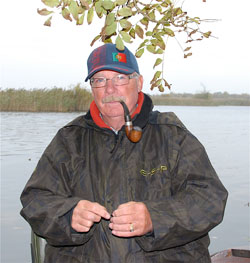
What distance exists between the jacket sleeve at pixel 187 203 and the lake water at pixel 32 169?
17.2 ft

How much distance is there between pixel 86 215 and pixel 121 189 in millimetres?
265

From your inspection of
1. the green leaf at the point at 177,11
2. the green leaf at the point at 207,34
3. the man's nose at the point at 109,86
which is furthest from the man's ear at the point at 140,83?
the green leaf at the point at 207,34

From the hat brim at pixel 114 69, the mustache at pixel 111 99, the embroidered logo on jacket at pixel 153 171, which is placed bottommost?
the embroidered logo on jacket at pixel 153 171

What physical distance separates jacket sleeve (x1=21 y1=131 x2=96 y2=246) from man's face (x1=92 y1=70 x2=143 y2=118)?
0.93 ft

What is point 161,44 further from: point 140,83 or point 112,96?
point 112,96

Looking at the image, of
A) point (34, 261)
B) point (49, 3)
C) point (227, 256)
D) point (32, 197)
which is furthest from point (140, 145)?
point (227, 256)

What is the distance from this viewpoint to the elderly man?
2.04m

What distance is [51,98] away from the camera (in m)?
23.4

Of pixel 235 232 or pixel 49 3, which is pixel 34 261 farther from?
pixel 235 232

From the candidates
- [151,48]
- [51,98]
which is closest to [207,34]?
[151,48]

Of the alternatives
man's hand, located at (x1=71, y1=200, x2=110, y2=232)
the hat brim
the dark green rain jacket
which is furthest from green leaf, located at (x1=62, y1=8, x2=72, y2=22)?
man's hand, located at (x1=71, y1=200, x2=110, y2=232)

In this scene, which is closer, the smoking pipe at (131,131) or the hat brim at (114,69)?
the smoking pipe at (131,131)

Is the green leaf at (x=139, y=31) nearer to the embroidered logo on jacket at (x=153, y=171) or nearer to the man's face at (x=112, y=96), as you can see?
the man's face at (x=112, y=96)

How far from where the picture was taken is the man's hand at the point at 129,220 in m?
1.92
